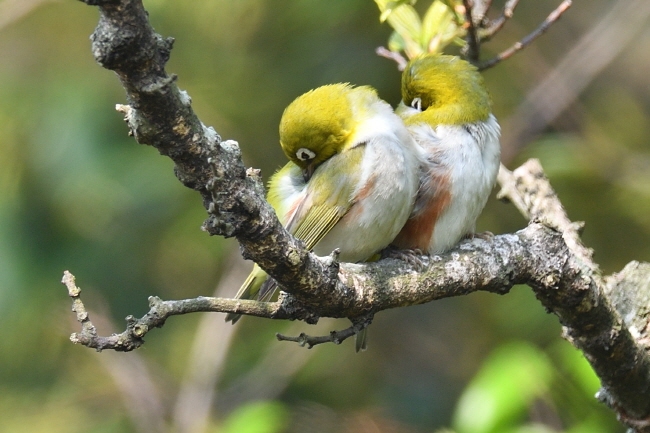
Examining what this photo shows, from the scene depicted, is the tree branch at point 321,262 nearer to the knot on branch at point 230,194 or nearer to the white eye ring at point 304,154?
the knot on branch at point 230,194

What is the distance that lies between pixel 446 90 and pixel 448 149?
14.0 inches

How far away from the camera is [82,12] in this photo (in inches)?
282

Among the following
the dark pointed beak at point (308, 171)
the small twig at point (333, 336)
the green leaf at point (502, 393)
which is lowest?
the green leaf at point (502, 393)

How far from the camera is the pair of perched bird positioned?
334 centimetres

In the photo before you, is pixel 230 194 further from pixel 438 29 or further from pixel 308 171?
pixel 438 29

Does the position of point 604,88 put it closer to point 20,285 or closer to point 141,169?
point 141,169

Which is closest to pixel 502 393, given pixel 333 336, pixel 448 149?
pixel 448 149

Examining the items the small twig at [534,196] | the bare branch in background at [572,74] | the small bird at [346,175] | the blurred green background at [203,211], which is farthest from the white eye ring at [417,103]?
the blurred green background at [203,211]

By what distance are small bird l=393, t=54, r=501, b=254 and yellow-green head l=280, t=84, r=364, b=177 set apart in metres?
0.33

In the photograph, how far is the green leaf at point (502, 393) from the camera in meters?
3.49

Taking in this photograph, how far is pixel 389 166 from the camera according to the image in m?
3.33

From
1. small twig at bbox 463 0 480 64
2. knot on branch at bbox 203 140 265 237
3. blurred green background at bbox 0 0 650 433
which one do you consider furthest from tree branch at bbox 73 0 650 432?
blurred green background at bbox 0 0 650 433

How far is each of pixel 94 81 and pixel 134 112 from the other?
5068 mm

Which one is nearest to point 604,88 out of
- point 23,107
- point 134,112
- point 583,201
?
point 583,201
